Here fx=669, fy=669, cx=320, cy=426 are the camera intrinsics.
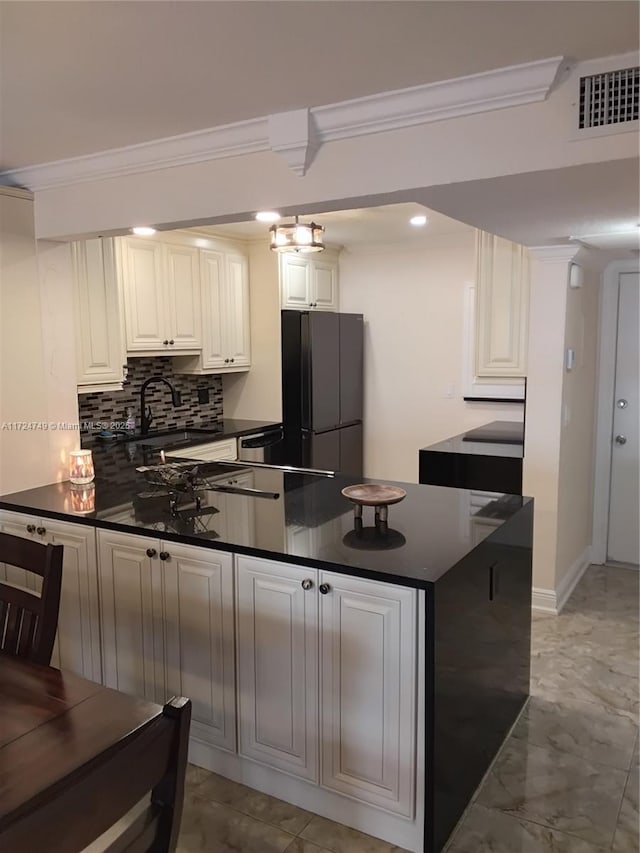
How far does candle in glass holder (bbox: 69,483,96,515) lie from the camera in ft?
8.55

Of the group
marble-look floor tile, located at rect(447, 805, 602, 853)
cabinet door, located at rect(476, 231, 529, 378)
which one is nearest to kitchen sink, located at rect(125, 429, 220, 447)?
cabinet door, located at rect(476, 231, 529, 378)

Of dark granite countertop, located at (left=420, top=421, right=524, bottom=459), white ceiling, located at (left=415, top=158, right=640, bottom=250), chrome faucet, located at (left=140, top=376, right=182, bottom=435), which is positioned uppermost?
white ceiling, located at (left=415, top=158, right=640, bottom=250)

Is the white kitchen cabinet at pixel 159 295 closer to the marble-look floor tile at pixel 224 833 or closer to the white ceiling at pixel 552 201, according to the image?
the white ceiling at pixel 552 201

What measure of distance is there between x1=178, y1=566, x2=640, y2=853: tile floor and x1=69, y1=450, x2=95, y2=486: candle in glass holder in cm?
135

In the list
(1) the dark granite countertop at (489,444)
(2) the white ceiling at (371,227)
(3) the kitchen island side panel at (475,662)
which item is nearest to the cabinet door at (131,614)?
(3) the kitchen island side panel at (475,662)

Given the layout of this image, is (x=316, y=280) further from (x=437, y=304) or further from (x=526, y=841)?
(x=526, y=841)

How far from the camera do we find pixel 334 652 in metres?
2.01

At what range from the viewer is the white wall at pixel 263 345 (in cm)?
493

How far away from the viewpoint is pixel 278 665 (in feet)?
6.97

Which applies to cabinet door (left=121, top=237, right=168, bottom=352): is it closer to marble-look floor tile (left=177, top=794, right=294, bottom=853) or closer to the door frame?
marble-look floor tile (left=177, top=794, right=294, bottom=853)

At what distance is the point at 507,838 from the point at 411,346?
3856 millimetres

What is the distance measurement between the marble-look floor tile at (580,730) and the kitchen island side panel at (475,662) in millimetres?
78

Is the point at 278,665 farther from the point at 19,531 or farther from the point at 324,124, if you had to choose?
the point at 324,124

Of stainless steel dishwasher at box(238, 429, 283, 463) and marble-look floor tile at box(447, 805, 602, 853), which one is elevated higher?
stainless steel dishwasher at box(238, 429, 283, 463)
